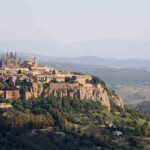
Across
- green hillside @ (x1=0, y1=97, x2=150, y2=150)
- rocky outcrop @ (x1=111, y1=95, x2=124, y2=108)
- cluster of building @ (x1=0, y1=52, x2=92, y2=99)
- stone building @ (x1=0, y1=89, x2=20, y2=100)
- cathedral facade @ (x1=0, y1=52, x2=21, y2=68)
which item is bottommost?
green hillside @ (x1=0, y1=97, x2=150, y2=150)

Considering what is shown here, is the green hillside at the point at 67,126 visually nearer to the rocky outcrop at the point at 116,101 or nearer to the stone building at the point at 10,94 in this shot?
the stone building at the point at 10,94

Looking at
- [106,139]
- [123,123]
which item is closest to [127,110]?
[123,123]

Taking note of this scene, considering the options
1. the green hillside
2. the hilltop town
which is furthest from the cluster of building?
the green hillside

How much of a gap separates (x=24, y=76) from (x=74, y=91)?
659 centimetres

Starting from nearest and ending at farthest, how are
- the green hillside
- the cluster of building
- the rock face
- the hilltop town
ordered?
the green hillside, the cluster of building, the hilltop town, the rock face

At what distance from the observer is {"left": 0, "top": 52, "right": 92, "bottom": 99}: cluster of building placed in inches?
3157

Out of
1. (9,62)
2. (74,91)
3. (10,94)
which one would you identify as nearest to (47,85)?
(74,91)

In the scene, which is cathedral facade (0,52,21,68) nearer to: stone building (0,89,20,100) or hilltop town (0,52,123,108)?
hilltop town (0,52,123,108)

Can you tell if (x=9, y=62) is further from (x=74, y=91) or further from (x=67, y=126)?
(x=67, y=126)

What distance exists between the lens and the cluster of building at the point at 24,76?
263 feet

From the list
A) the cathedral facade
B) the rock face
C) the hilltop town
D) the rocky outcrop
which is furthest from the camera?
the cathedral facade

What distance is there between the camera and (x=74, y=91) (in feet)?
276

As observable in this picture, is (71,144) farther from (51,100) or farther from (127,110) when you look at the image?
(127,110)

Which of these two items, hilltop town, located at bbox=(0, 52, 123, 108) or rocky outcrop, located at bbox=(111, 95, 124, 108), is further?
rocky outcrop, located at bbox=(111, 95, 124, 108)
